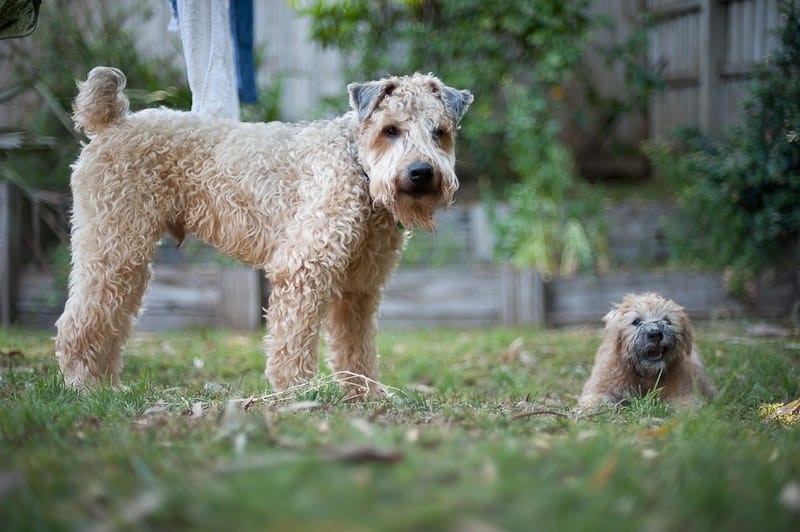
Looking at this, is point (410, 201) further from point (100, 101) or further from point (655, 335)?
point (100, 101)

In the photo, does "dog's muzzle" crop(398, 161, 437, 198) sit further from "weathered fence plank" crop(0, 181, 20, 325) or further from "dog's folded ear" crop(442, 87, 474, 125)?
"weathered fence plank" crop(0, 181, 20, 325)

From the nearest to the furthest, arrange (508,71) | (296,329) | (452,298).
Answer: (296,329) < (452,298) < (508,71)

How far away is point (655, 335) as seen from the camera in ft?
15.1

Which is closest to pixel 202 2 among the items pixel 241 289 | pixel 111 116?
pixel 111 116

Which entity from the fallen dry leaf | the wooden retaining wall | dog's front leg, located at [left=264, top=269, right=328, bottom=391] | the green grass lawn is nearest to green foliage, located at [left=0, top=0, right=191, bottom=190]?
the wooden retaining wall

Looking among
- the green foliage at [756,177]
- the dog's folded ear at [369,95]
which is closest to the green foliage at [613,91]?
the green foliage at [756,177]

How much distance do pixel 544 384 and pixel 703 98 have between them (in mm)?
5841

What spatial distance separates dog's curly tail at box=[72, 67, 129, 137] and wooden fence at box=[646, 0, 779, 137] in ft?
22.4

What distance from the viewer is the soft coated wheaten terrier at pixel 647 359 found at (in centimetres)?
461

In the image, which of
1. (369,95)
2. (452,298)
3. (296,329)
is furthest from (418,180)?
(452,298)

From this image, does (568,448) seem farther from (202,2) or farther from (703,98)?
(703,98)

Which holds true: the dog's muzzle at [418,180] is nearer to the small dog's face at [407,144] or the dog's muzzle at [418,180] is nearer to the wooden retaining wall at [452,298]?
the small dog's face at [407,144]

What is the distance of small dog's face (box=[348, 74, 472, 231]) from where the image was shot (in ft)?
13.8

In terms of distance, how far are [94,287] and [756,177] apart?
18.4ft
